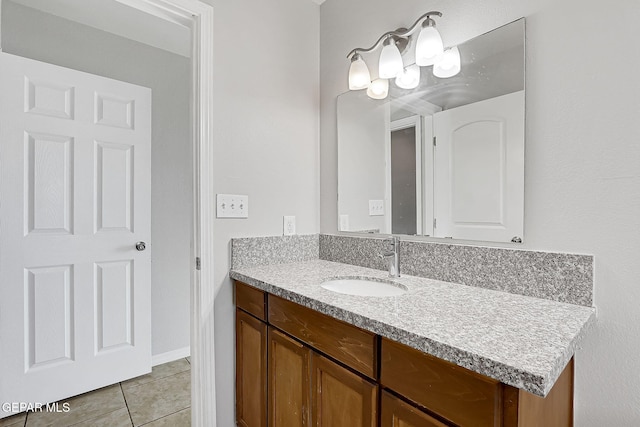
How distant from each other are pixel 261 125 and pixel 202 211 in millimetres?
547

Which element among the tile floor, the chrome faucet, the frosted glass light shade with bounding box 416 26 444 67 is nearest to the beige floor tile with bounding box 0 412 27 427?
the tile floor

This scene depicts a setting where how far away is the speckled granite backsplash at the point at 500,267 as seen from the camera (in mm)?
970

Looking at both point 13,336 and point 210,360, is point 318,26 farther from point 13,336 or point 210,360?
point 13,336

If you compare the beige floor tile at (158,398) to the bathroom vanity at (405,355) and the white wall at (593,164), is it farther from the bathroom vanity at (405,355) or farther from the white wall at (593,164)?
the white wall at (593,164)

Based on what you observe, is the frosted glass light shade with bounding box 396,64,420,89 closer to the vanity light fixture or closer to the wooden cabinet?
the vanity light fixture

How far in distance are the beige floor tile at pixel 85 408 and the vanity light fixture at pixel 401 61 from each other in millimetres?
2268

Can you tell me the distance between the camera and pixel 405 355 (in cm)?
79

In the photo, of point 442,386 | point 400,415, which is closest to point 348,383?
point 400,415

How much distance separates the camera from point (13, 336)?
1710 millimetres

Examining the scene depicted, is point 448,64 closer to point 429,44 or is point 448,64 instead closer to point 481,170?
point 429,44

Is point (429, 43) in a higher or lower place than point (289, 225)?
higher

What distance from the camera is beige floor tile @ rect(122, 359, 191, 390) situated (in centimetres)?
210

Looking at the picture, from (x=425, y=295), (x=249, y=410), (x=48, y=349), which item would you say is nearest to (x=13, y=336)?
(x=48, y=349)

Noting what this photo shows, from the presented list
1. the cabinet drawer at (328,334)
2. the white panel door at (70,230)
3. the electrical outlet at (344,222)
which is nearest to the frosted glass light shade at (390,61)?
the electrical outlet at (344,222)
